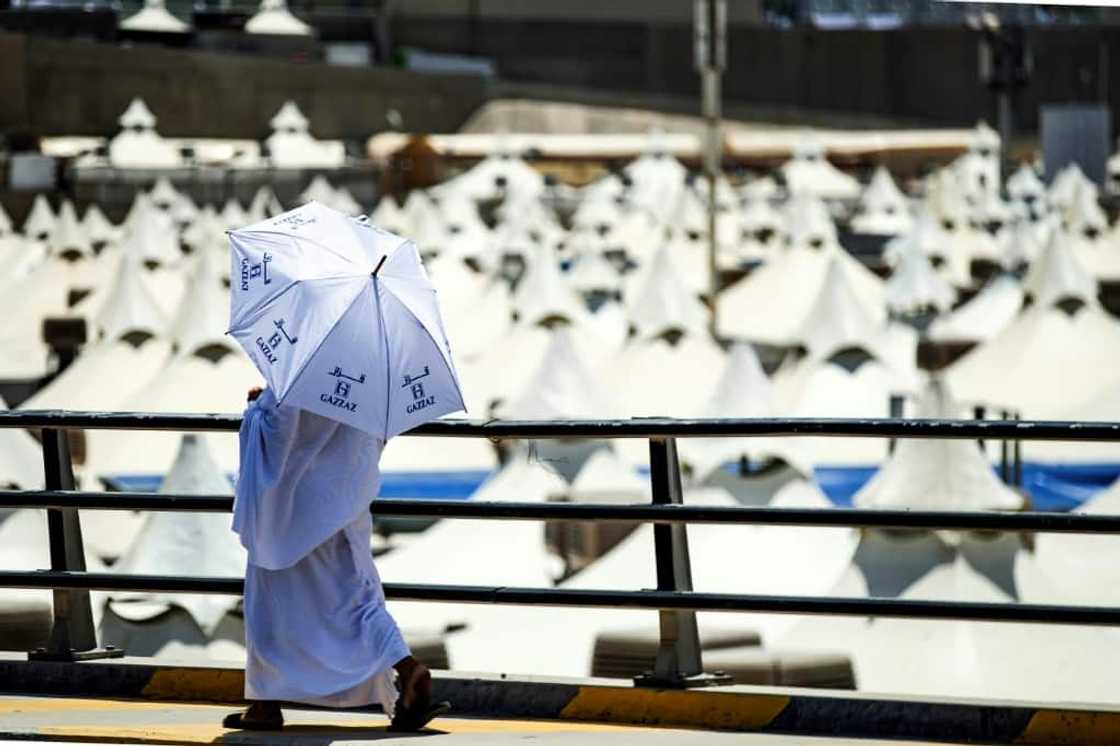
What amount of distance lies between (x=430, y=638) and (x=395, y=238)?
7.18 m

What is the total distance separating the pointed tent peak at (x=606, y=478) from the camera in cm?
2117

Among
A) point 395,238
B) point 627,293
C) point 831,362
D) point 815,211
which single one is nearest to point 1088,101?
point 815,211

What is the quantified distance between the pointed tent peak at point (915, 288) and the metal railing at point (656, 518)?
97.4ft

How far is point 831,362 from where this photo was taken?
29.2m

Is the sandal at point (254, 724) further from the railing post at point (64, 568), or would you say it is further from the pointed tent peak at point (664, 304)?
the pointed tent peak at point (664, 304)

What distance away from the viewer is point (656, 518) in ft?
22.8

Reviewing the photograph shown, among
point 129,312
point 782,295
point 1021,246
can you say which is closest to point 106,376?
point 129,312

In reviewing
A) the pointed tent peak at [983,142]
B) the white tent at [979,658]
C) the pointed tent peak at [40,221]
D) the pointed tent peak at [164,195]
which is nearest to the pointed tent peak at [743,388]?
the white tent at [979,658]

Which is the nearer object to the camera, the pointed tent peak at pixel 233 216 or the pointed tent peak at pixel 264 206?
the pointed tent peak at pixel 233 216

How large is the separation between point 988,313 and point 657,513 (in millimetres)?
26804

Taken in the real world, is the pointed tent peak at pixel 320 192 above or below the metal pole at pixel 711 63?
below

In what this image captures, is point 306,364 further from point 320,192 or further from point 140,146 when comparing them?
point 140,146

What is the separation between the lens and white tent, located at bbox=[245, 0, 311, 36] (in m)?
68.2

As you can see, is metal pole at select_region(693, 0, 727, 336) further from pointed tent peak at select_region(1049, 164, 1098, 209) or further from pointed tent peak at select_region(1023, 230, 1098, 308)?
pointed tent peak at select_region(1049, 164, 1098, 209)
